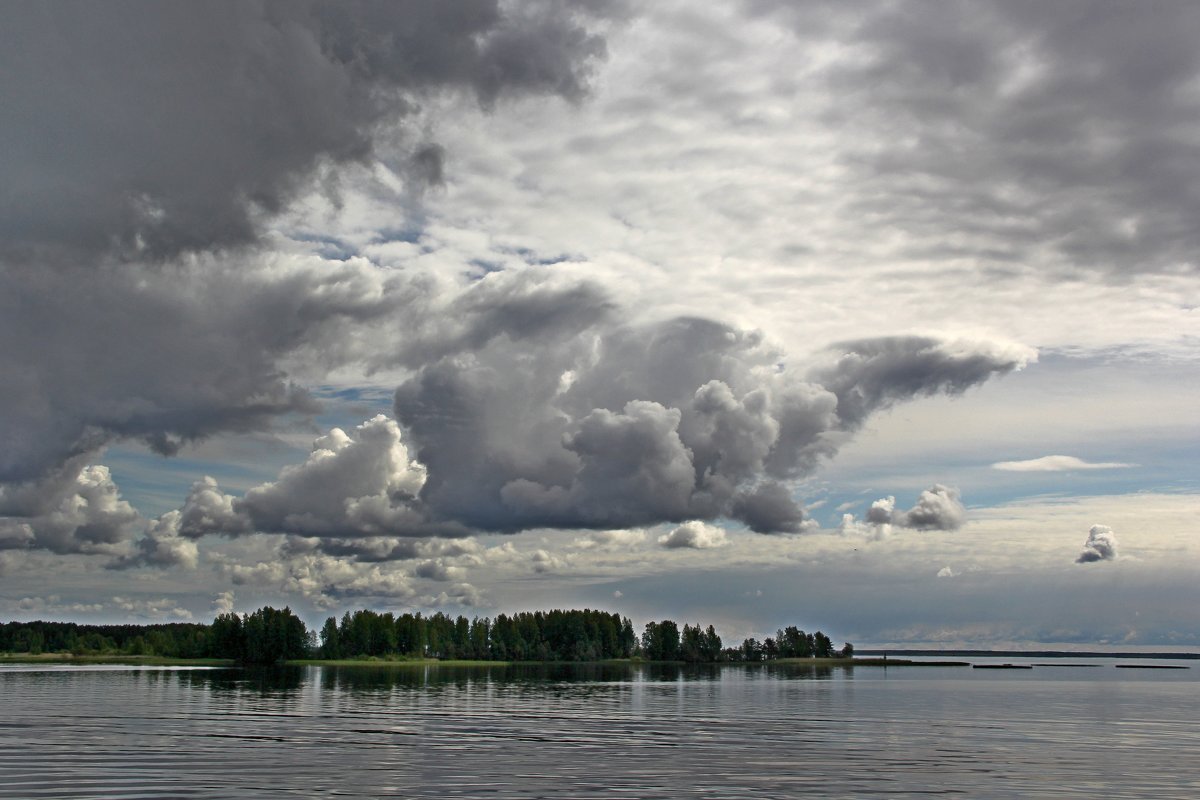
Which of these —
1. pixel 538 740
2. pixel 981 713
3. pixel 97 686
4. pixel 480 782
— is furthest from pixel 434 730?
pixel 97 686

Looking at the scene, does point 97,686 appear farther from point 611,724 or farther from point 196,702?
point 611,724

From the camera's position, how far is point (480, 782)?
5144cm

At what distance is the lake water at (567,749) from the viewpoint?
167ft

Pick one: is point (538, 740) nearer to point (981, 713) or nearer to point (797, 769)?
point (797, 769)

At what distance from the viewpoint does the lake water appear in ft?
167

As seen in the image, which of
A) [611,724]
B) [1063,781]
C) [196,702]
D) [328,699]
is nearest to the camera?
[1063,781]

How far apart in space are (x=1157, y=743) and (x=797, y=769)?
42546 mm

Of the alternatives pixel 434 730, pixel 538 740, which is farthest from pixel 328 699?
pixel 538 740

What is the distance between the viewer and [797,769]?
2345 inches

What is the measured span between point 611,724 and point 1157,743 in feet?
150

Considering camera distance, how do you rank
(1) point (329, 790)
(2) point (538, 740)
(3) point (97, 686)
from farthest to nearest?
(3) point (97, 686) < (2) point (538, 740) < (1) point (329, 790)

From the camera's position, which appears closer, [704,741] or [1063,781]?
[1063,781]

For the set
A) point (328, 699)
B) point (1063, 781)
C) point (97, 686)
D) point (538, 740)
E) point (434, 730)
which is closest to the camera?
point (1063, 781)

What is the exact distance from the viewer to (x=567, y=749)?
6800 cm
